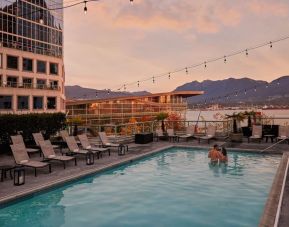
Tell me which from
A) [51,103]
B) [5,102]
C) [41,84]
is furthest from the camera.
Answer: [51,103]

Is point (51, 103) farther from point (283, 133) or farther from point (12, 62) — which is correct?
point (283, 133)

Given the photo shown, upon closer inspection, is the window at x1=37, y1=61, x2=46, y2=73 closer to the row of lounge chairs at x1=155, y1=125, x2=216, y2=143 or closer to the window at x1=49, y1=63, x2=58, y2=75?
the window at x1=49, y1=63, x2=58, y2=75

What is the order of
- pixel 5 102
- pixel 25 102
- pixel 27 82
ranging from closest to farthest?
pixel 5 102, pixel 25 102, pixel 27 82

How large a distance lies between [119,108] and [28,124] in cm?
5409

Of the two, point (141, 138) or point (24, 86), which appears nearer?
point (141, 138)

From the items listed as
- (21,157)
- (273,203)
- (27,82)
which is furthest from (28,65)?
(273,203)

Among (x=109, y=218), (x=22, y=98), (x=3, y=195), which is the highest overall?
(x=22, y=98)

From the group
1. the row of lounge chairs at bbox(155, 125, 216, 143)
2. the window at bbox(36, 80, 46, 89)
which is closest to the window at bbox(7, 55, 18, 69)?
the window at bbox(36, 80, 46, 89)

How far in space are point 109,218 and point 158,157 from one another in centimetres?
856

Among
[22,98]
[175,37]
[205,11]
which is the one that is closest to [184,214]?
[205,11]

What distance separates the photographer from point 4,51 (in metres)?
53.2

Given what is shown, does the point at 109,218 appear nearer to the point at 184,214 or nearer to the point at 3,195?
the point at 184,214

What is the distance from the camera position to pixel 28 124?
56.0 feet

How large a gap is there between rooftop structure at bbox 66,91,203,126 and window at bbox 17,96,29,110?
359 inches
